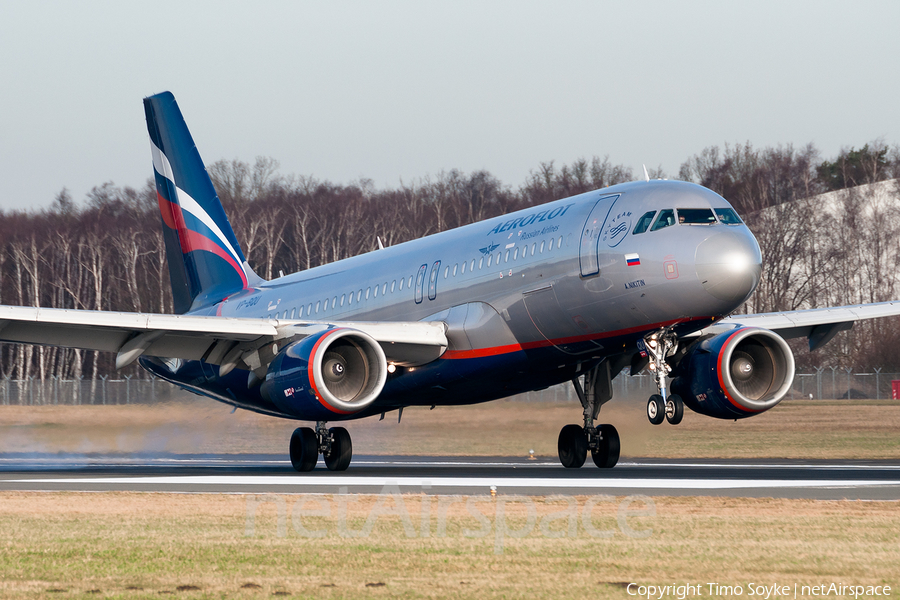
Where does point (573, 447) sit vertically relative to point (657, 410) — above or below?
below

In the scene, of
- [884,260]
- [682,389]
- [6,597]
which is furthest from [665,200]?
[884,260]

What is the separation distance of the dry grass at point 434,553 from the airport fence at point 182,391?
40.7 feet

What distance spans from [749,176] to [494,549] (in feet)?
230

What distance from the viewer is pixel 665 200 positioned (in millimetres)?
18438

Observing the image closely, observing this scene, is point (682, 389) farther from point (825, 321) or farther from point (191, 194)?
point (191, 194)

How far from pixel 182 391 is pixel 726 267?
54.9ft

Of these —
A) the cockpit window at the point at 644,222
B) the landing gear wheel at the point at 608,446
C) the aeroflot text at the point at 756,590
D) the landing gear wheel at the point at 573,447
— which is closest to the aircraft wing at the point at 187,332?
the landing gear wheel at the point at 573,447

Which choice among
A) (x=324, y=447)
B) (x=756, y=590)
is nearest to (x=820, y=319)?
(x=324, y=447)

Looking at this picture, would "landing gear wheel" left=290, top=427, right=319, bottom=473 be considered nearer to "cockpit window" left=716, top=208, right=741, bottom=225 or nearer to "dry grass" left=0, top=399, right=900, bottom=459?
"dry grass" left=0, top=399, right=900, bottom=459

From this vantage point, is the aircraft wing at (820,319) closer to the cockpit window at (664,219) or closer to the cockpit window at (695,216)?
the cockpit window at (695,216)

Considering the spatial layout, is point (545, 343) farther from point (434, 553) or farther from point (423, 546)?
point (434, 553)

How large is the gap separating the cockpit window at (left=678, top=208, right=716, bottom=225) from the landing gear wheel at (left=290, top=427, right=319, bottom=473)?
29.4 feet

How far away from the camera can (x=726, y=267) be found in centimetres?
1755

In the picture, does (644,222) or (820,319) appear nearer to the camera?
(644,222)
